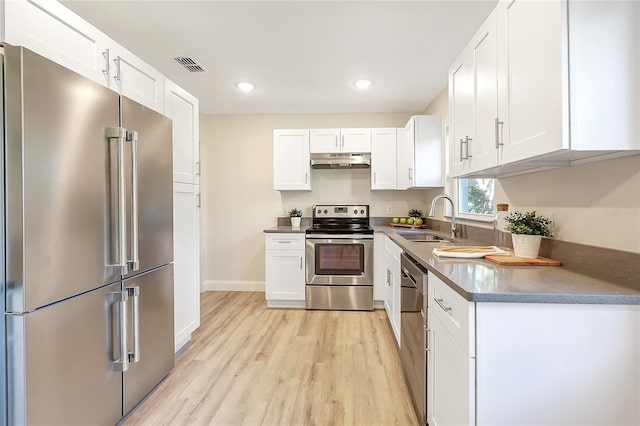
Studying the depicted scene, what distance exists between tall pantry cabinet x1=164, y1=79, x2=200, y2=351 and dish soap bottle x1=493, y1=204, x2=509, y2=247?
230cm

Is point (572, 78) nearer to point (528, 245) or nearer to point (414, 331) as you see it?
point (528, 245)

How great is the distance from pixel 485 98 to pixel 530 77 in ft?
1.28

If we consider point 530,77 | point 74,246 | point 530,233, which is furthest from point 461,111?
point 74,246

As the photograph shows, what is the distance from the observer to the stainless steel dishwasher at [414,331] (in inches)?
62.4

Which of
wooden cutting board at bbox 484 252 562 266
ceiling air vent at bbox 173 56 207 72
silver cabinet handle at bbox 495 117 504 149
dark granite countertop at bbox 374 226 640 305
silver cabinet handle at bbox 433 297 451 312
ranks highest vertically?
ceiling air vent at bbox 173 56 207 72

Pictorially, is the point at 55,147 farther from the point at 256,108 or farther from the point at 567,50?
the point at 256,108

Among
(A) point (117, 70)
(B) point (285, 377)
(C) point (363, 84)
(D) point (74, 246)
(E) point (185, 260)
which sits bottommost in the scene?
(B) point (285, 377)

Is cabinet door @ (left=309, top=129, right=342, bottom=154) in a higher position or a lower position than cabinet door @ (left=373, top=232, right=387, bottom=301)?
higher

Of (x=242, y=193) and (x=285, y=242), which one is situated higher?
(x=242, y=193)

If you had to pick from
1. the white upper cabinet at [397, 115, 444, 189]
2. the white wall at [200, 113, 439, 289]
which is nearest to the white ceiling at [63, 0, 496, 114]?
the white upper cabinet at [397, 115, 444, 189]

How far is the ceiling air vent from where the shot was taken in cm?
272

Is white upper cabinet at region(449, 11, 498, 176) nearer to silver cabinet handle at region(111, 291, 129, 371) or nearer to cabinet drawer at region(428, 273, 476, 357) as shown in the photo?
cabinet drawer at region(428, 273, 476, 357)

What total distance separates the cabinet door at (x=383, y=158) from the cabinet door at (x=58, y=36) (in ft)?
9.34

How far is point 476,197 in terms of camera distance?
2811mm
